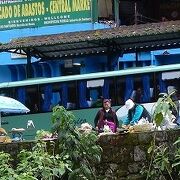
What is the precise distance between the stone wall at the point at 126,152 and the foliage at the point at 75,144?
34 centimetres

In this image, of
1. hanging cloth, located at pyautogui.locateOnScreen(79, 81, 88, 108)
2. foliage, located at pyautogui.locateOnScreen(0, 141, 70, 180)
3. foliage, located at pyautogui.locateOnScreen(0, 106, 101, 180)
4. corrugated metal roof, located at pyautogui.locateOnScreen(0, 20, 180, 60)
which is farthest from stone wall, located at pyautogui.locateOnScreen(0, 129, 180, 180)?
hanging cloth, located at pyautogui.locateOnScreen(79, 81, 88, 108)

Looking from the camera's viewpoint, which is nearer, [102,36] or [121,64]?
[102,36]

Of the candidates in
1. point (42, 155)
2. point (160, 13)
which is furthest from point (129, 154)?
point (160, 13)

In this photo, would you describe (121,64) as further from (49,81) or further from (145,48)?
(49,81)

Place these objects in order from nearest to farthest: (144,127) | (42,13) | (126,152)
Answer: (126,152) < (144,127) < (42,13)

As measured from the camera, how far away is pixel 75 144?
7.15m

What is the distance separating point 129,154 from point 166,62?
17.8 meters

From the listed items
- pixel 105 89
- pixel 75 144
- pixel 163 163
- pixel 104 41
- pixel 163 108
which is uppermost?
pixel 104 41

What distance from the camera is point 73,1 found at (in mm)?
22422

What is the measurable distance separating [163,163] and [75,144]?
3.44 feet

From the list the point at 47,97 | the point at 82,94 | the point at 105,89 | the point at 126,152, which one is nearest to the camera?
the point at 126,152

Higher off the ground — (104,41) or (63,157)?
(104,41)

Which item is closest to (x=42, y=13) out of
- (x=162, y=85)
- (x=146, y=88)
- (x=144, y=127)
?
(x=146, y=88)

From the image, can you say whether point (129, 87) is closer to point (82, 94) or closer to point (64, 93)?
point (82, 94)
